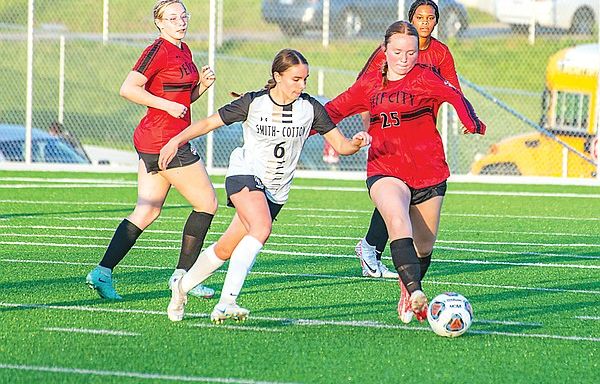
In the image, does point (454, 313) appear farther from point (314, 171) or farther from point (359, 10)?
point (359, 10)

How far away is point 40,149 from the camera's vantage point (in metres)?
21.3

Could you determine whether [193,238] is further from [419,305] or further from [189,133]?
[419,305]

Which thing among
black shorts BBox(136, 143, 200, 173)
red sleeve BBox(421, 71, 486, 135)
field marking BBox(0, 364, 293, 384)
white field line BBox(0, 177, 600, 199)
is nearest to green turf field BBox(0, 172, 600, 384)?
field marking BBox(0, 364, 293, 384)

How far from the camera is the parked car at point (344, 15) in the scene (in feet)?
78.3

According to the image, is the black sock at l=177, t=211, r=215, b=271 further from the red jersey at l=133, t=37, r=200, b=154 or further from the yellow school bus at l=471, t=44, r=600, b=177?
the yellow school bus at l=471, t=44, r=600, b=177

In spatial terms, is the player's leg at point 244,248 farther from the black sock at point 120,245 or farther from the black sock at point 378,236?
the black sock at point 378,236

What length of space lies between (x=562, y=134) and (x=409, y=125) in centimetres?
1495

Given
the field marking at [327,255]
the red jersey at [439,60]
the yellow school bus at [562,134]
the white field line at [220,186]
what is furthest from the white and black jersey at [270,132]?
the yellow school bus at [562,134]

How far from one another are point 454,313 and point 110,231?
6.41 meters

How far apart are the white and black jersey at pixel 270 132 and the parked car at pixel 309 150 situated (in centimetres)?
1323

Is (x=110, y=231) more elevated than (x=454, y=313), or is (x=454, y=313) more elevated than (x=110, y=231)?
(x=454, y=313)

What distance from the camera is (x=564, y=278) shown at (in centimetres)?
986

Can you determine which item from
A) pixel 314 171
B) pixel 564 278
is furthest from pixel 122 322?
pixel 314 171

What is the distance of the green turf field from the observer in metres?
6.30
